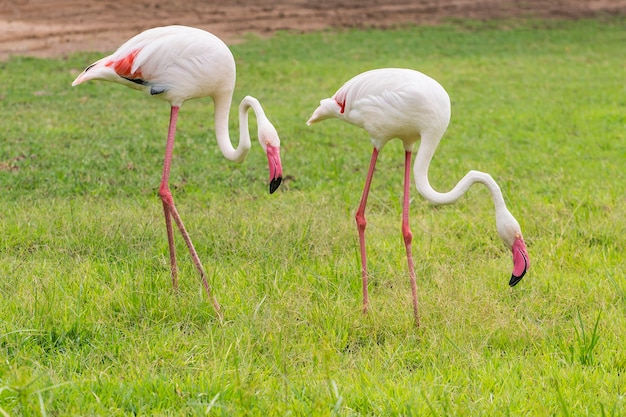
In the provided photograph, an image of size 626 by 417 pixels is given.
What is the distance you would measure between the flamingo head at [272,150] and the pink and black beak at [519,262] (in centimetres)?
127

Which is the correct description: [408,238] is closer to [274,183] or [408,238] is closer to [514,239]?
[514,239]

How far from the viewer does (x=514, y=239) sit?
4.11m

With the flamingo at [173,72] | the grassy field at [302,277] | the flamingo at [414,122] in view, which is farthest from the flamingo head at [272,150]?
the grassy field at [302,277]

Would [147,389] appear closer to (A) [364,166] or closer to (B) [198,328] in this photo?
(B) [198,328]

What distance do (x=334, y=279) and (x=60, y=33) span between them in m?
14.1

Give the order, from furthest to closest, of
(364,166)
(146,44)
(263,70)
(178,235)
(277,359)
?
(263,70) < (364,166) < (178,235) < (146,44) < (277,359)

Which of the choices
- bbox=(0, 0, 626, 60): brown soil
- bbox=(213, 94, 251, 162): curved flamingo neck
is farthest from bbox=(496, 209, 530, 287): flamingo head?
bbox=(0, 0, 626, 60): brown soil

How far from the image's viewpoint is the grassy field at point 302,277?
11.0ft

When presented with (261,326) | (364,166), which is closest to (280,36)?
(364,166)

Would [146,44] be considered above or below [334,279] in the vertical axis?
→ above

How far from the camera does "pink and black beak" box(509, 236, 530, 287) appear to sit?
4.00 meters

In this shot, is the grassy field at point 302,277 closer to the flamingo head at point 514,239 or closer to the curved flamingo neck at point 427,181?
the flamingo head at point 514,239

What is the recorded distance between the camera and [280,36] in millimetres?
18016

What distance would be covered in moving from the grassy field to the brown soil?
6.81m
